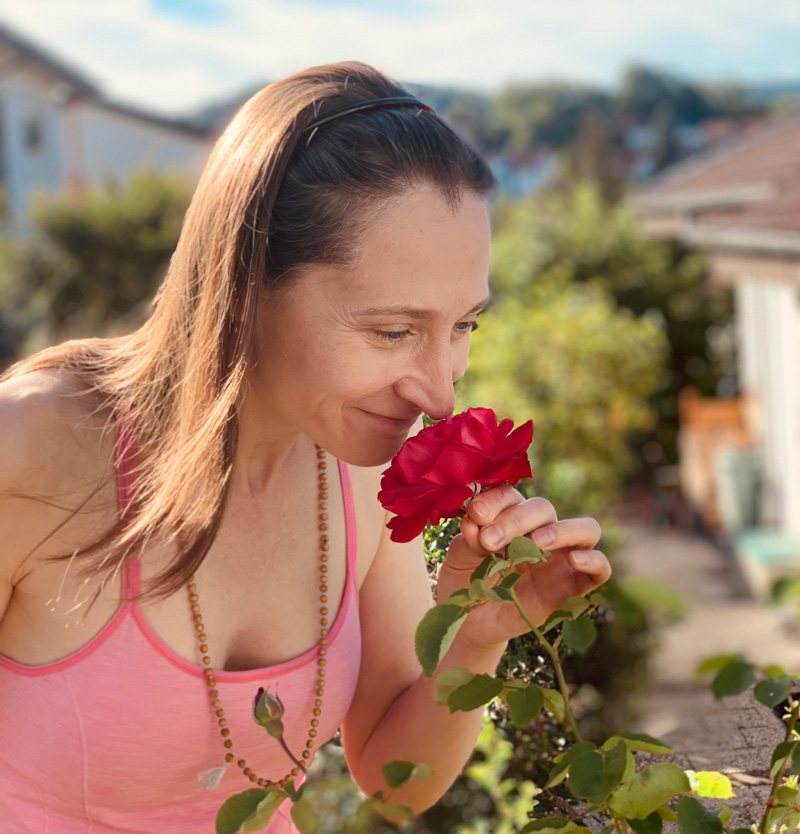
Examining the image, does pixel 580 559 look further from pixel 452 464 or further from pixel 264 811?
pixel 264 811

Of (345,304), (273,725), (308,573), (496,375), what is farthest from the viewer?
(496,375)

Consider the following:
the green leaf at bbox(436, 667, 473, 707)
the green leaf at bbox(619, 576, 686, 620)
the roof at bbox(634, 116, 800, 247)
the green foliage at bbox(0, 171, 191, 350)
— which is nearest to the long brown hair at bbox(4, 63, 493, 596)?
the green leaf at bbox(436, 667, 473, 707)

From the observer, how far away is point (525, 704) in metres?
0.95

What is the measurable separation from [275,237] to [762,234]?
17.9 ft

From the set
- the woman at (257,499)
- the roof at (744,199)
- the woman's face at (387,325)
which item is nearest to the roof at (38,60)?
the roof at (744,199)

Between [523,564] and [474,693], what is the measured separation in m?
0.26

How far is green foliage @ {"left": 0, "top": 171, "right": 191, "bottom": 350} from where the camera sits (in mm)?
22500

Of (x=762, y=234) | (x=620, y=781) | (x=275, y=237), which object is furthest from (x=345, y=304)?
(x=762, y=234)

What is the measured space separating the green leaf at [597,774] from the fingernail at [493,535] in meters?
0.23

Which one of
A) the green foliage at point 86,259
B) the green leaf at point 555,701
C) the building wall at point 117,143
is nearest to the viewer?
the green leaf at point 555,701

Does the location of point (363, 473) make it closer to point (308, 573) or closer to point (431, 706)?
point (308, 573)

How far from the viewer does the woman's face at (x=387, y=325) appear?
120cm

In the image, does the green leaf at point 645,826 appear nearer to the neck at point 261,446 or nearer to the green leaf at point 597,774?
the green leaf at point 597,774

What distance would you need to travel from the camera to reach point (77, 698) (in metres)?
1.37
